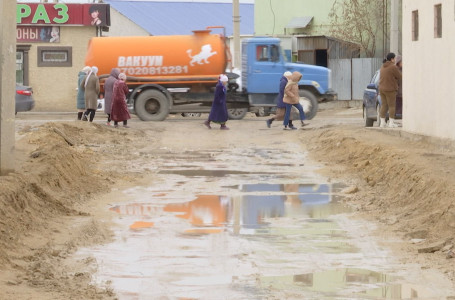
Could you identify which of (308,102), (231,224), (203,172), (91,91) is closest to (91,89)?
(91,91)

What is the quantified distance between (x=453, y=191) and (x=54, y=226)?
4.44 metres

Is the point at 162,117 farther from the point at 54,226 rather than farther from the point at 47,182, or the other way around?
the point at 54,226

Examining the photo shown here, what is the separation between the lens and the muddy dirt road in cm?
957

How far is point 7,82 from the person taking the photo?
14672 mm

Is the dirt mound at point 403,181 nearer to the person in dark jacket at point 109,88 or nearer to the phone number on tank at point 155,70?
the person in dark jacket at point 109,88

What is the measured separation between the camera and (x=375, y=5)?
47875 mm

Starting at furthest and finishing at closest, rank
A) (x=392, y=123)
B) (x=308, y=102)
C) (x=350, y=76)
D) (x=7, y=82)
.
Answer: (x=350, y=76), (x=308, y=102), (x=392, y=123), (x=7, y=82)

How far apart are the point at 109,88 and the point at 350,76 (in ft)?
57.9

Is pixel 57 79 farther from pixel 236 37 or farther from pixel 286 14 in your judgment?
pixel 286 14

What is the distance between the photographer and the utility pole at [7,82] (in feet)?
47.6

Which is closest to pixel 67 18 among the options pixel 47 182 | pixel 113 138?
pixel 113 138

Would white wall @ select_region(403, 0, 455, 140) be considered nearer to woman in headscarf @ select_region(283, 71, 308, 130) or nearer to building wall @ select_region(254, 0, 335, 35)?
woman in headscarf @ select_region(283, 71, 308, 130)

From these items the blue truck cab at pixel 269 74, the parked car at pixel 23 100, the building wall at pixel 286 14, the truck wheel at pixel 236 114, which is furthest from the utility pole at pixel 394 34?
the building wall at pixel 286 14

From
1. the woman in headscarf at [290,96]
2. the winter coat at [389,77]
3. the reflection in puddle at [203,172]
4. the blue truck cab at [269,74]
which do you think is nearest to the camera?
the reflection in puddle at [203,172]
